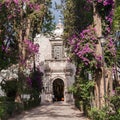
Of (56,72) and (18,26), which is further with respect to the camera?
(56,72)

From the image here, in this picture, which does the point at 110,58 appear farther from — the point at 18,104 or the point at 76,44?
the point at 18,104

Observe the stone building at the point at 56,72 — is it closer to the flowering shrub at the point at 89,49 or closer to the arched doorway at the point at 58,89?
the arched doorway at the point at 58,89

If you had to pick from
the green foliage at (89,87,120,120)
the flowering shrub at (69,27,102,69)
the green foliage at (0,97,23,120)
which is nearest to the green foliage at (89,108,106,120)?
the green foliage at (89,87,120,120)

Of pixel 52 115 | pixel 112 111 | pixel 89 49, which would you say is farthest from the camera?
pixel 52 115

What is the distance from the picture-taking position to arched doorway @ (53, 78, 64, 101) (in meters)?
45.2

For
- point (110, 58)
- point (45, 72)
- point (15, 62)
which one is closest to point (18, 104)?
point (15, 62)

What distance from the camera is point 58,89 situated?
46250mm

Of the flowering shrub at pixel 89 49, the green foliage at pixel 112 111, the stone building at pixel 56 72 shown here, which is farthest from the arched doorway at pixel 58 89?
the green foliage at pixel 112 111

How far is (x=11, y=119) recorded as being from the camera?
20.0 m

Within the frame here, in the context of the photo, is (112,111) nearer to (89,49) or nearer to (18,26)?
(89,49)

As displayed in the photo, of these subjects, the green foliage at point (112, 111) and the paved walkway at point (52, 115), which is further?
A: the paved walkway at point (52, 115)

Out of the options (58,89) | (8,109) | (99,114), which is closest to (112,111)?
(99,114)

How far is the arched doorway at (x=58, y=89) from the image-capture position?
45.2m

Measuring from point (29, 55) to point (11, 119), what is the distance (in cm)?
700
